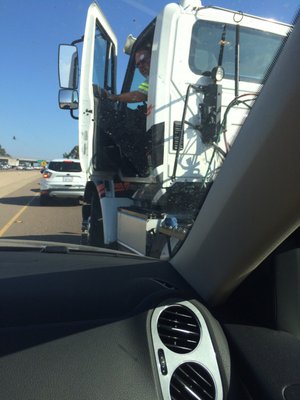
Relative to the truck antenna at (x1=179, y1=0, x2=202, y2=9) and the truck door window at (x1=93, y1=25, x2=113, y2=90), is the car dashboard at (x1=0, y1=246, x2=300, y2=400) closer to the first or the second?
the truck antenna at (x1=179, y1=0, x2=202, y2=9)

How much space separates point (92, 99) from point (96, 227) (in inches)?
76.3

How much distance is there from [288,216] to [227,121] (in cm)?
306

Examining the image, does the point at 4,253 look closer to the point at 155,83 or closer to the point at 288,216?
the point at 288,216

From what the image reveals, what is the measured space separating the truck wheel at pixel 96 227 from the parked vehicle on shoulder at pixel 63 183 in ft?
36.1

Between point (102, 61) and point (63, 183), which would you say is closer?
point (102, 61)

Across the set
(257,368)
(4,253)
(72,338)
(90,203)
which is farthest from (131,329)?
(90,203)

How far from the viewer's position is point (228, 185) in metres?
1.62

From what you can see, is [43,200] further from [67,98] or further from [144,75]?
[144,75]

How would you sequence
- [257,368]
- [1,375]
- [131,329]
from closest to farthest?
1. [1,375]
2. [257,368]
3. [131,329]

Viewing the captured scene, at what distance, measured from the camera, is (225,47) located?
15.8ft

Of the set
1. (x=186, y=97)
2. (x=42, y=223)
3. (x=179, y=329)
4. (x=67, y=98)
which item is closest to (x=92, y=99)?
(x=67, y=98)

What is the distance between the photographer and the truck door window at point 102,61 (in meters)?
6.32

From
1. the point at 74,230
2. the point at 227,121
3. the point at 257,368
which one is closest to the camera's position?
the point at 257,368

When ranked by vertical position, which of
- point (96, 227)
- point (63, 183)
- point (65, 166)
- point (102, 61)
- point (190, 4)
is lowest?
point (63, 183)
